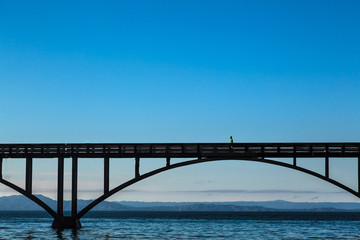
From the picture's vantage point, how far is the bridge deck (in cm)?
3422

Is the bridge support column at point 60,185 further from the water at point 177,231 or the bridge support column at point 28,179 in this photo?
the bridge support column at point 28,179

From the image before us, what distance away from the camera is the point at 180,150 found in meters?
35.2

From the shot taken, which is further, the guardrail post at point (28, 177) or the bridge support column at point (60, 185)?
the bridge support column at point (60, 185)

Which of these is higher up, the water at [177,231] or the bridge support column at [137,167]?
the bridge support column at [137,167]

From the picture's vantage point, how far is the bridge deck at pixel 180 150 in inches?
1347

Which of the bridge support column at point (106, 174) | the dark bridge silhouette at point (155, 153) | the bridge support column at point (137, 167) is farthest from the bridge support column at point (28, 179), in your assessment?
the bridge support column at point (137, 167)

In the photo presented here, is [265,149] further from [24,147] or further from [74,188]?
[24,147]

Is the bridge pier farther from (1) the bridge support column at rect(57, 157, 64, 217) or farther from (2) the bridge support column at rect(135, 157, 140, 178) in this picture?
(2) the bridge support column at rect(135, 157, 140, 178)

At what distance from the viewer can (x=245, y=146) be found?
114 ft

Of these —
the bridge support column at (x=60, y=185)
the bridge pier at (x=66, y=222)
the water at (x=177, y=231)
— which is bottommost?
the water at (x=177, y=231)

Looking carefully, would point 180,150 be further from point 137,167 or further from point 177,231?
point 177,231

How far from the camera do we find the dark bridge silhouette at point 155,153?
34000 millimetres

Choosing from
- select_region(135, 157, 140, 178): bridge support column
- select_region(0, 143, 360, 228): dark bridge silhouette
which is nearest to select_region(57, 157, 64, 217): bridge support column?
select_region(0, 143, 360, 228): dark bridge silhouette

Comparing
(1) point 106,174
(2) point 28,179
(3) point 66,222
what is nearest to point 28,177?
(2) point 28,179
